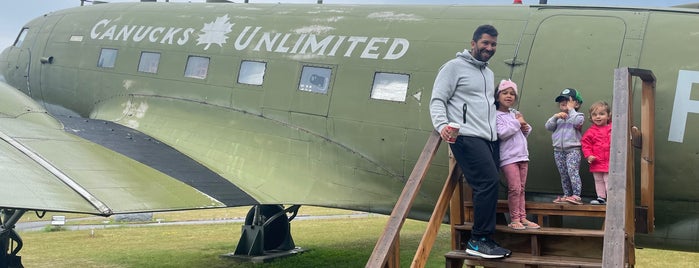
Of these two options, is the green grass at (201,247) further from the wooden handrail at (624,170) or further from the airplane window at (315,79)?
the wooden handrail at (624,170)

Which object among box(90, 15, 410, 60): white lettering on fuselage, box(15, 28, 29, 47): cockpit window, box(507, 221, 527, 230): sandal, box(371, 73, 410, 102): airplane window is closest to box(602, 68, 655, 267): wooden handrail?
box(507, 221, 527, 230): sandal

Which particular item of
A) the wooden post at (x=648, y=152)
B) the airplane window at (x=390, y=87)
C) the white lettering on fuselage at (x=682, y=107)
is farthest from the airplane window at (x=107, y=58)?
the white lettering on fuselage at (x=682, y=107)

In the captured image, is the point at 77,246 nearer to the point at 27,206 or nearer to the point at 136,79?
the point at 136,79

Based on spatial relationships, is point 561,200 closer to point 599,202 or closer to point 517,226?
point 599,202

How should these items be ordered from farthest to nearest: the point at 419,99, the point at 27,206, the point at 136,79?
1. the point at 136,79
2. the point at 419,99
3. the point at 27,206

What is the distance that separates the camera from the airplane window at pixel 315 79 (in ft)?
34.2

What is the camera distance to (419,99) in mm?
9586

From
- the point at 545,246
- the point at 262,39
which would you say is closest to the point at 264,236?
the point at 262,39

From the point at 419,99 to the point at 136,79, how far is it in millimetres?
5358

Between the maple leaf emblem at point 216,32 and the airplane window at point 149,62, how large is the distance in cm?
87

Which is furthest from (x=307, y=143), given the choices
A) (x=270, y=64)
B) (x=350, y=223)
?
(x=350, y=223)

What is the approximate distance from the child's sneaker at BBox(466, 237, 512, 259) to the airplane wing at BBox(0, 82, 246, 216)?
298 cm

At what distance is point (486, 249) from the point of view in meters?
6.92

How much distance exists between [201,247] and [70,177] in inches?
384
